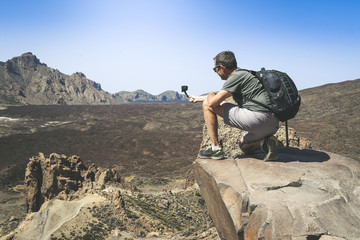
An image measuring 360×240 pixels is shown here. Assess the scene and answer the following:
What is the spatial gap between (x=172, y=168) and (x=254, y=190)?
33.1 m

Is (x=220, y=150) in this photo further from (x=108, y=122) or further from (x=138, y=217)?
(x=108, y=122)

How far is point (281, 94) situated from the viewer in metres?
4.64

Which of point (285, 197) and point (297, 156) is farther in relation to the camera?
point (297, 156)

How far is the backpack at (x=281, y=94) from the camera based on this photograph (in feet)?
15.3

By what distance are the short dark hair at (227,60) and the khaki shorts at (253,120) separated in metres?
0.78

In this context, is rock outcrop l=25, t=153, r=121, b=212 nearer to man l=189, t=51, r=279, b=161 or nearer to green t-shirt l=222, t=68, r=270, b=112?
man l=189, t=51, r=279, b=161

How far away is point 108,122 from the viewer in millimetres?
79875

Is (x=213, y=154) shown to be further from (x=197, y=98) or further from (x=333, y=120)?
(x=333, y=120)

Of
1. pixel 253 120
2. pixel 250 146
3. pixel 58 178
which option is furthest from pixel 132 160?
pixel 253 120

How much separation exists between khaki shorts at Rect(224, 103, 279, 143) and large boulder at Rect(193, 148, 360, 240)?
0.72 m

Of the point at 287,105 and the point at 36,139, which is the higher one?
the point at 287,105

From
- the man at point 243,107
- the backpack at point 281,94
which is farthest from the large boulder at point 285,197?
the backpack at point 281,94

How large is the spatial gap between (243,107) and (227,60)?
38.3 inches

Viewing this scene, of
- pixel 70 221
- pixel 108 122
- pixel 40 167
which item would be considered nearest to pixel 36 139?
pixel 108 122
